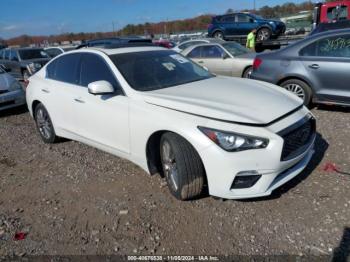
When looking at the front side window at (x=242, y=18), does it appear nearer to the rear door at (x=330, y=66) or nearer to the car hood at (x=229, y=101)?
the rear door at (x=330, y=66)

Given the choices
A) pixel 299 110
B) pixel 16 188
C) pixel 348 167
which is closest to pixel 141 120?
pixel 299 110

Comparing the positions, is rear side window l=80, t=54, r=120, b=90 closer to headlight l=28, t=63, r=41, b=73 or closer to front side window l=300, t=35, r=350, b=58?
front side window l=300, t=35, r=350, b=58

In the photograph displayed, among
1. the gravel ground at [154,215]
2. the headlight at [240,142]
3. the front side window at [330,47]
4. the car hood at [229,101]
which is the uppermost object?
the front side window at [330,47]

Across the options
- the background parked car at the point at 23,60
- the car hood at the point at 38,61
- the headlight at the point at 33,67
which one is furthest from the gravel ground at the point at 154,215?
the car hood at the point at 38,61

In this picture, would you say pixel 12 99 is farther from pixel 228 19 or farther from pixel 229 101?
pixel 228 19

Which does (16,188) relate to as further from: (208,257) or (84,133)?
(208,257)

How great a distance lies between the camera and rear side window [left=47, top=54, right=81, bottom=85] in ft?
15.8

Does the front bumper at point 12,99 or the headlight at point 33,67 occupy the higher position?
the headlight at point 33,67

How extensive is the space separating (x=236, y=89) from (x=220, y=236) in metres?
1.73

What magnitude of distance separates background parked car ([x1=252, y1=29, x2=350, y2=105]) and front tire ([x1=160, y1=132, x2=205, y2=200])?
12.3ft

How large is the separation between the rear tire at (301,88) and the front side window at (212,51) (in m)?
4.51

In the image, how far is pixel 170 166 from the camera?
141 inches

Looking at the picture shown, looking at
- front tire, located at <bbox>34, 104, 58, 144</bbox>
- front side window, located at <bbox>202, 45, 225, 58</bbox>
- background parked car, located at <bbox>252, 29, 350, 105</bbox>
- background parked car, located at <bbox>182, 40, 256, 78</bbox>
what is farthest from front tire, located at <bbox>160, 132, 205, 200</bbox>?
front side window, located at <bbox>202, 45, 225, 58</bbox>

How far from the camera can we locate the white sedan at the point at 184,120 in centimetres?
307
